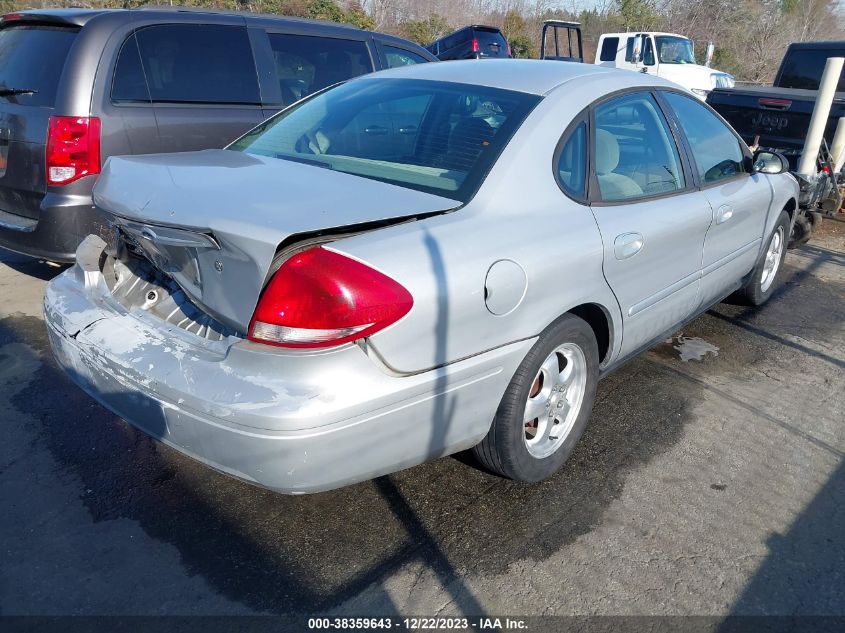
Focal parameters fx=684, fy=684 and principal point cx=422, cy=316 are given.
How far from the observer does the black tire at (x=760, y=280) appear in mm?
4559

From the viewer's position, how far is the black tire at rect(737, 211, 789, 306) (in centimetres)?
456

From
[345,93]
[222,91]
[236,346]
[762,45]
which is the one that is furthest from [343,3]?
[236,346]

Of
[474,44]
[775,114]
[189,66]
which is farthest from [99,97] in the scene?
[474,44]

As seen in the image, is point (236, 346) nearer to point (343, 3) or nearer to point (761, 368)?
point (761, 368)

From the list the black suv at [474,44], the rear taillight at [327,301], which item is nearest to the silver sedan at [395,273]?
the rear taillight at [327,301]

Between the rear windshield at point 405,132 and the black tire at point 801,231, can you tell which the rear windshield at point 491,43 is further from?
the rear windshield at point 405,132

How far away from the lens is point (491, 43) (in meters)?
17.6

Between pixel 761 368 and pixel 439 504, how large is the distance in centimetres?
237

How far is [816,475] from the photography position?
295 cm

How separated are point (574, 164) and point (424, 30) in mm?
24444

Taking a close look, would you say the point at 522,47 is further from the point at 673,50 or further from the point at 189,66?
the point at 189,66

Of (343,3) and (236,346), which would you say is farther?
(343,3)

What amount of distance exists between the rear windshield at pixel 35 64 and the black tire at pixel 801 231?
6.06 m

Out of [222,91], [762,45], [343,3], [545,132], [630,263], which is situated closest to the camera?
[545,132]
